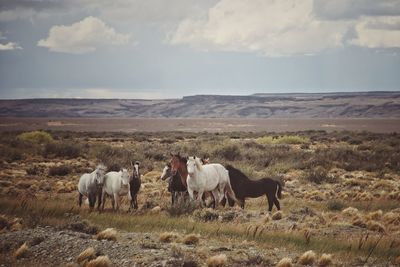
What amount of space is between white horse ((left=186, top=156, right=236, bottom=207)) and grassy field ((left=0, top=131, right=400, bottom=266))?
0.60 m

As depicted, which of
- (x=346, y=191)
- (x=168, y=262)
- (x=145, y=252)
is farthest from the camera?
(x=346, y=191)

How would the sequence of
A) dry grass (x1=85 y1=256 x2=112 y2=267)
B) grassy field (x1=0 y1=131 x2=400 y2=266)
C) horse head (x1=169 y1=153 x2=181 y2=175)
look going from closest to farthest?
dry grass (x1=85 y1=256 x2=112 y2=267) → grassy field (x1=0 y1=131 x2=400 y2=266) → horse head (x1=169 y1=153 x2=181 y2=175)

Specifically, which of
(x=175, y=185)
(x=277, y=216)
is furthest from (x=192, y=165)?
(x=277, y=216)

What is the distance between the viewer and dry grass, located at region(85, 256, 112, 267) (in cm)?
779

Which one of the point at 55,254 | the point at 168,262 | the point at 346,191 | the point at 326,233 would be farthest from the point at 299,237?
the point at 346,191

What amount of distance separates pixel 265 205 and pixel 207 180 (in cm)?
331

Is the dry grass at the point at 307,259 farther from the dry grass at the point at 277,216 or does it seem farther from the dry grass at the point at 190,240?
the dry grass at the point at 277,216

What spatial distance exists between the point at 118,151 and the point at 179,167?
60.2ft

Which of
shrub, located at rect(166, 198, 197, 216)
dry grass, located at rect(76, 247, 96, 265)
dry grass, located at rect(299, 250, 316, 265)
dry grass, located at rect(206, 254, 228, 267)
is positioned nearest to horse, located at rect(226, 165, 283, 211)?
shrub, located at rect(166, 198, 197, 216)

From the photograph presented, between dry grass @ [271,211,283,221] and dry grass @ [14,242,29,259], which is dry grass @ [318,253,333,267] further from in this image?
dry grass @ [14,242,29,259]

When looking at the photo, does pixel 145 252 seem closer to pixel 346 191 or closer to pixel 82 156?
pixel 346 191

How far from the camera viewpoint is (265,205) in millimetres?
15664

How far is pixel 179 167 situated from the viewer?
13.5 metres

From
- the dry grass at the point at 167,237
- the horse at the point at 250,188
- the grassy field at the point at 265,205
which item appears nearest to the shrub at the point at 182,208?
the grassy field at the point at 265,205
